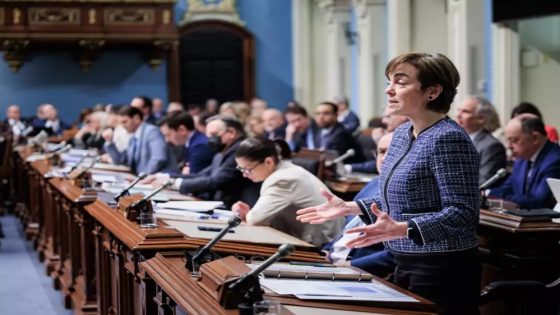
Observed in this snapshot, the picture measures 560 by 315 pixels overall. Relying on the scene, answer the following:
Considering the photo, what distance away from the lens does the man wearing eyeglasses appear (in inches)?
244

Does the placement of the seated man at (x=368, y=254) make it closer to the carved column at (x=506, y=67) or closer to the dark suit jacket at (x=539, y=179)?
the dark suit jacket at (x=539, y=179)

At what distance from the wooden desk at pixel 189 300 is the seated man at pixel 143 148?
4.37 m

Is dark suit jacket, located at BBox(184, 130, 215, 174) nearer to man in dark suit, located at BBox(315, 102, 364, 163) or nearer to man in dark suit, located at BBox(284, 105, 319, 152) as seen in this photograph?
man in dark suit, located at BBox(315, 102, 364, 163)

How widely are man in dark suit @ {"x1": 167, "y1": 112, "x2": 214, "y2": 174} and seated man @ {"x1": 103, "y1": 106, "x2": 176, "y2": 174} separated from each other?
0.49 ft

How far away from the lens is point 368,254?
428 cm

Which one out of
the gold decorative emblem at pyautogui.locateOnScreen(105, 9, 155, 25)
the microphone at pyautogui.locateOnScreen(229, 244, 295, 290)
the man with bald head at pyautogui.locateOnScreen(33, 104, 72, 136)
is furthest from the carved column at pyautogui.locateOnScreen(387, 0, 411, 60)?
the microphone at pyautogui.locateOnScreen(229, 244, 295, 290)

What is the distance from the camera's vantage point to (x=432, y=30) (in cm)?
1209

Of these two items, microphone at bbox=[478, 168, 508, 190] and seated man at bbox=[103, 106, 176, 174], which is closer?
microphone at bbox=[478, 168, 508, 190]

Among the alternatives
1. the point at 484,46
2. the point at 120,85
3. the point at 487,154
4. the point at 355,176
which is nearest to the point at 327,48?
the point at 120,85

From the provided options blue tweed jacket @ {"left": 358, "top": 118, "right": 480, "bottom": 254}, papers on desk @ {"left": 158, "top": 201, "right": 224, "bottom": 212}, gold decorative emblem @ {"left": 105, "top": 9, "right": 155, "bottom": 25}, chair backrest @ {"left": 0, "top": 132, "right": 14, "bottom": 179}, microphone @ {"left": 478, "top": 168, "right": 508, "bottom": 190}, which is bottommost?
chair backrest @ {"left": 0, "top": 132, "right": 14, "bottom": 179}

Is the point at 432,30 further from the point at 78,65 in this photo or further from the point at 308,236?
the point at 308,236

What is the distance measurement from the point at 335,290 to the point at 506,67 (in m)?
7.76

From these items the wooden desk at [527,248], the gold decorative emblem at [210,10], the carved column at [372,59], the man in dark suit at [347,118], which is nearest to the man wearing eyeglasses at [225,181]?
the wooden desk at [527,248]

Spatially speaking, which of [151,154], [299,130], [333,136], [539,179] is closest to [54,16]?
[299,130]
